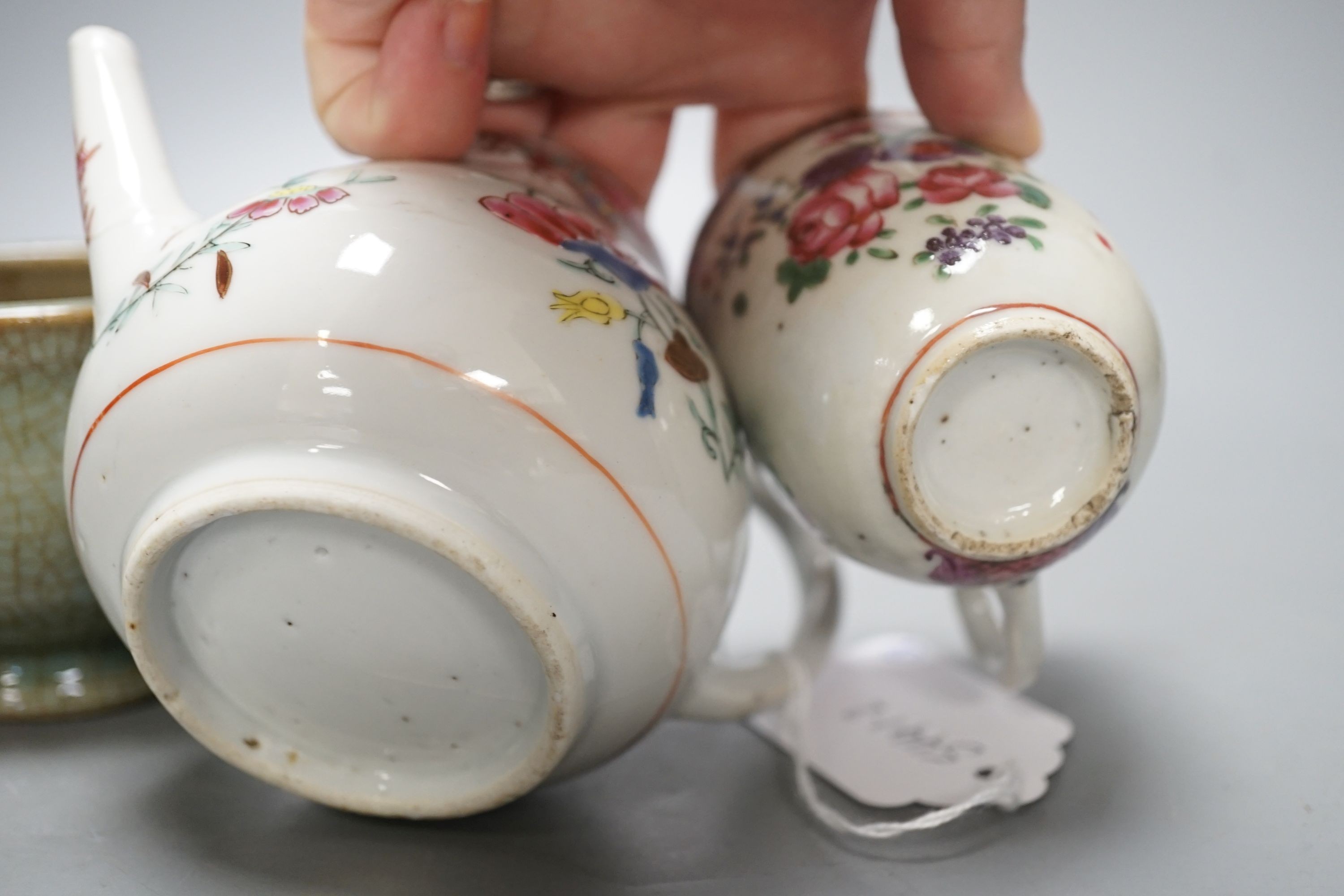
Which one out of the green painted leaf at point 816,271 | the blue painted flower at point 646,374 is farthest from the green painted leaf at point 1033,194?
the blue painted flower at point 646,374

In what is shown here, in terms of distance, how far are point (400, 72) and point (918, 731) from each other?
50 cm

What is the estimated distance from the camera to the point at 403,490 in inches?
21.4

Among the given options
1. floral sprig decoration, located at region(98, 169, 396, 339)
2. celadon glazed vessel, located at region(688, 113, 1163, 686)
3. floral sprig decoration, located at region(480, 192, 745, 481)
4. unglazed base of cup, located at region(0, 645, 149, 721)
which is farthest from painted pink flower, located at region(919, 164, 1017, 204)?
unglazed base of cup, located at region(0, 645, 149, 721)

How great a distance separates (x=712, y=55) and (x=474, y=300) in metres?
0.31

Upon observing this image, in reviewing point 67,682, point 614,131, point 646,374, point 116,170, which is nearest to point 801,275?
point 646,374

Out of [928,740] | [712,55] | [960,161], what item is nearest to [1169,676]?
[928,740]

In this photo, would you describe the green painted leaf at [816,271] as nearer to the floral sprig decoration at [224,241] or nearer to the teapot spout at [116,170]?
the floral sprig decoration at [224,241]

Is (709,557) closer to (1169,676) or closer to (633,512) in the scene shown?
(633,512)

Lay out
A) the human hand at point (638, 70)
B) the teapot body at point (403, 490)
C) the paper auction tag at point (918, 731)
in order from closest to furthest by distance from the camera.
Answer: the teapot body at point (403, 490) → the human hand at point (638, 70) → the paper auction tag at point (918, 731)

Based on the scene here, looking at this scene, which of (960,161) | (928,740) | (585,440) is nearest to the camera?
(585,440)

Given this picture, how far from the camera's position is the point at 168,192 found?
0.72 metres

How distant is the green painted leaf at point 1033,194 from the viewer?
0.68 meters

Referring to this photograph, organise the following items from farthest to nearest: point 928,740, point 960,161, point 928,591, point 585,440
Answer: point 928,591 → point 928,740 → point 960,161 → point 585,440

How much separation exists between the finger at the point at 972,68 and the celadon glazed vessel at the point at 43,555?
0.48m
